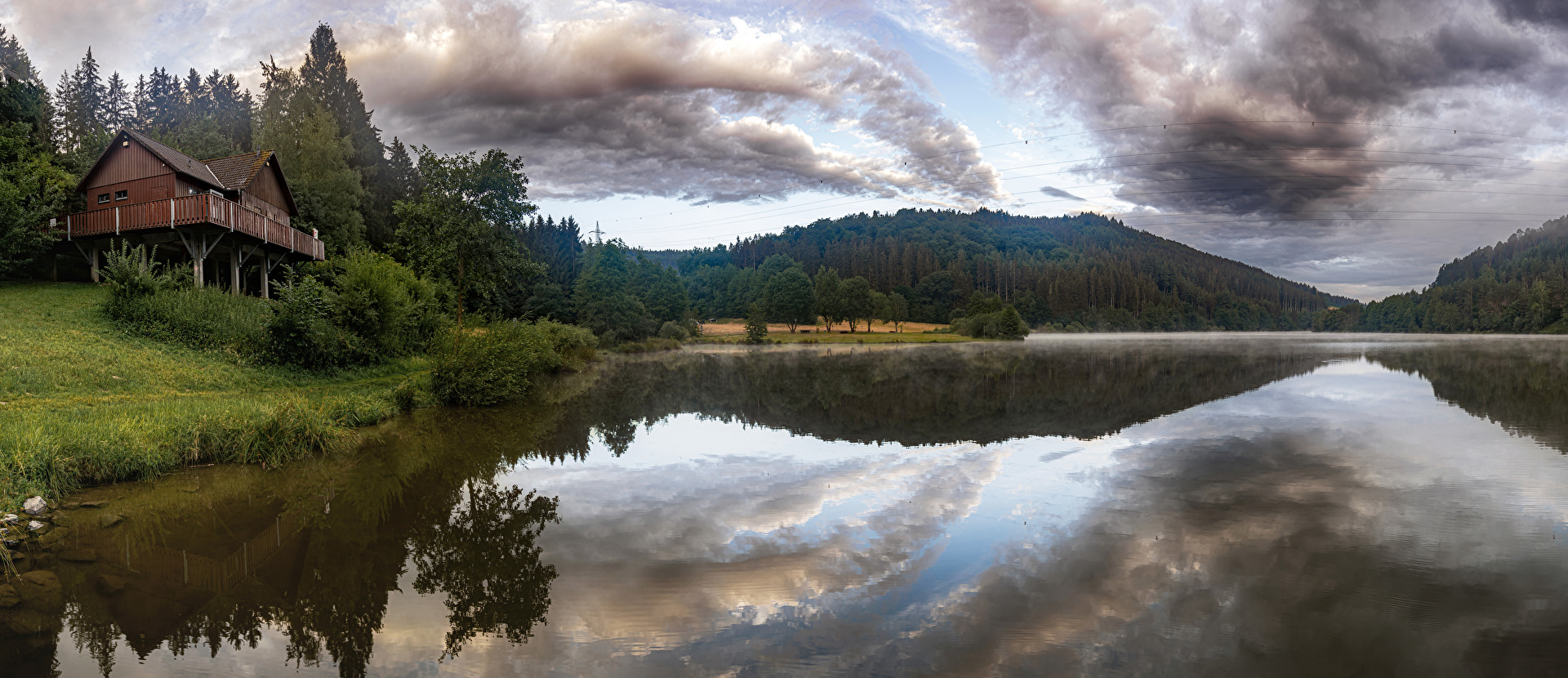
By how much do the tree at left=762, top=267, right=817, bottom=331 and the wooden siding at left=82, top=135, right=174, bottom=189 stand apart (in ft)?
271

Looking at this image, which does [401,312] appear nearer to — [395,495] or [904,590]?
[395,495]

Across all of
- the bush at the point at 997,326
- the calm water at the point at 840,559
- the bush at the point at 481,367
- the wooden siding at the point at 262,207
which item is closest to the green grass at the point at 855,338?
the bush at the point at 997,326

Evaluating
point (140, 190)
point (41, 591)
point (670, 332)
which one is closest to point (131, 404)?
point (41, 591)

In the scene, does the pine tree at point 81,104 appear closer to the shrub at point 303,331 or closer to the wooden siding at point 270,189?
the wooden siding at point 270,189

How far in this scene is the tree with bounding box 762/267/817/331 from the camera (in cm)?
10938

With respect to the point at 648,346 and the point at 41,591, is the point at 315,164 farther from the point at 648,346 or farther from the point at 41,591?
the point at 41,591

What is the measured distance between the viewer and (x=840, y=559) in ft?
24.7

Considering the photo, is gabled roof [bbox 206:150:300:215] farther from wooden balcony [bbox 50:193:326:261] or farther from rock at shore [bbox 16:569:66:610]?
rock at shore [bbox 16:569:66:610]

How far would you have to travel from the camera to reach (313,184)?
153 feet

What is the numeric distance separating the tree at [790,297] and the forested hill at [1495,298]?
119 m

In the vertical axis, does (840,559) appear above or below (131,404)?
below

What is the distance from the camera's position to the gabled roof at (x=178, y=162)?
102ft

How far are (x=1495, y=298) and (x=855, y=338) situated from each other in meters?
133

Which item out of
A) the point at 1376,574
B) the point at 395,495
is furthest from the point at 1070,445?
the point at 395,495
